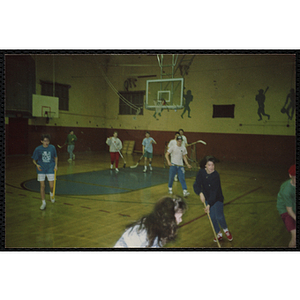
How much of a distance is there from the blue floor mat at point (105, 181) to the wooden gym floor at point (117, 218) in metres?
0.38

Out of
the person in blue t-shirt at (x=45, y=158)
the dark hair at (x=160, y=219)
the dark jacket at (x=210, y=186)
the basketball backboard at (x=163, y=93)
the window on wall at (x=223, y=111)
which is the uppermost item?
the basketball backboard at (x=163, y=93)

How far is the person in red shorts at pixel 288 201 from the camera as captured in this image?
4.11 m

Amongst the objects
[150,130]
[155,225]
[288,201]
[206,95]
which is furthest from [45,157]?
[288,201]

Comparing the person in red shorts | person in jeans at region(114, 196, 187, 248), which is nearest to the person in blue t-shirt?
person in jeans at region(114, 196, 187, 248)

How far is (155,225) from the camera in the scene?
342 centimetres

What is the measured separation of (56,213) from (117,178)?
4102 mm

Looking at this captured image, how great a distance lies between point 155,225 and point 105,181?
20.6 ft

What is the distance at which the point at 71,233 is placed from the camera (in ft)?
16.3

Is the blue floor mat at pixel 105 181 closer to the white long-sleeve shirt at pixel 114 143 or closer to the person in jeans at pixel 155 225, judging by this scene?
the white long-sleeve shirt at pixel 114 143

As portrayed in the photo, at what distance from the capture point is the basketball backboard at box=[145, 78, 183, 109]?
7238mm

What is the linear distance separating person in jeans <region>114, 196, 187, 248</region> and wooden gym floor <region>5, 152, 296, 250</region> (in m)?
1.18

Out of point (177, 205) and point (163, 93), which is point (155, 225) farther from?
point (163, 93)

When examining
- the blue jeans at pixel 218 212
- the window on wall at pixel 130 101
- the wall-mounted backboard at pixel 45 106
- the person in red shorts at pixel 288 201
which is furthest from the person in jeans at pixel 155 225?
the wall-mounted backboard at pixel 45 106

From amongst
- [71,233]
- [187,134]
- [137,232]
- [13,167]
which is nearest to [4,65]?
[71,233]
